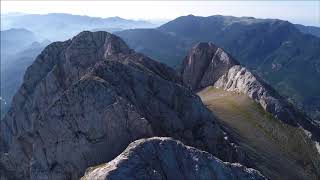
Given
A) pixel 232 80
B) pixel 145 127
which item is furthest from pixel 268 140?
pixel 145 127

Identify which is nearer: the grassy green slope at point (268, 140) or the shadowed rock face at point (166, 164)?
the shadowed rock face at point (166, 164)

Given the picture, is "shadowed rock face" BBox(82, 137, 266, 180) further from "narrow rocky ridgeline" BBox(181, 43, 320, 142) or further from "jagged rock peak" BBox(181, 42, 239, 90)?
"jagged rock peak" BBox(181, 42, 239, 90)

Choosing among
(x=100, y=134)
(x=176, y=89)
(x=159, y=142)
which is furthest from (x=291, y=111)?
(x=159, y=142)

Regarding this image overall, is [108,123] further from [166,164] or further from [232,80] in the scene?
[232,80]

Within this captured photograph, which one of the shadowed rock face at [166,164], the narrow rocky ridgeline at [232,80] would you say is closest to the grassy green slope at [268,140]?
the narrow rocky ridgeline at [232,80]

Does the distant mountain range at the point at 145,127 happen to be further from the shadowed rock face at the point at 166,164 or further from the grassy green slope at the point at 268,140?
the grassy green slope at the point at 268,140

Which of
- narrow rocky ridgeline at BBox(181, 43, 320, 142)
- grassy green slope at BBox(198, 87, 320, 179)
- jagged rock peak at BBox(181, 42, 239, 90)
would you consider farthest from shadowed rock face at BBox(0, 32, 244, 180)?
jagged rock peak at BBox(181, 42, 239, 90)
